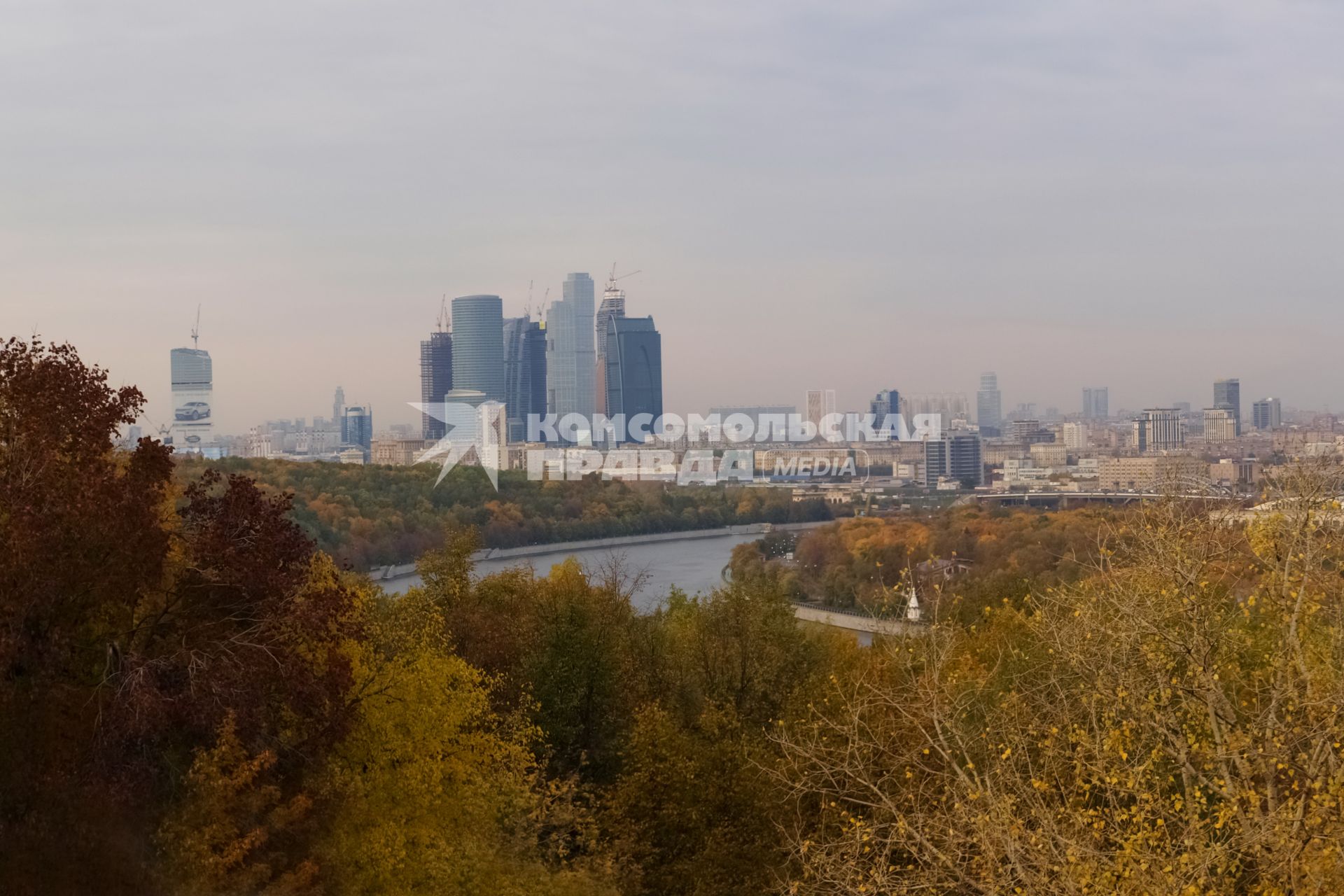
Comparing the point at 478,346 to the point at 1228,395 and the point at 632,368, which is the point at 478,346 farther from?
the point at 1228,395

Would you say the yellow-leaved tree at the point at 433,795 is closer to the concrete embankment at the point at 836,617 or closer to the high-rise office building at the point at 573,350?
the concrete embankment at the point at 836,617

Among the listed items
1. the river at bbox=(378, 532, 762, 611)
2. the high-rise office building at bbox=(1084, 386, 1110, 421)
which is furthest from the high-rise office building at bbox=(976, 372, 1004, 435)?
the river at bbox=(378, 532, 762, 611)

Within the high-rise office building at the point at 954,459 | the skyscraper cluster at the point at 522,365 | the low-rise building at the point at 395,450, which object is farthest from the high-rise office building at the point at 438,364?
the high-rise office building at the point at 954,459

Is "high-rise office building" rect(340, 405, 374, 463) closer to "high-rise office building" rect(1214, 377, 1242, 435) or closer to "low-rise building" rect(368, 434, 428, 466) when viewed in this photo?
"low-rise building" rect(368, 434, 428, 466)

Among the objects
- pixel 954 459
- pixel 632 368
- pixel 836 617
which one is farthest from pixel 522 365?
pixel 836 617

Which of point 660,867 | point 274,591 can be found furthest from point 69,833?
point 660,867
